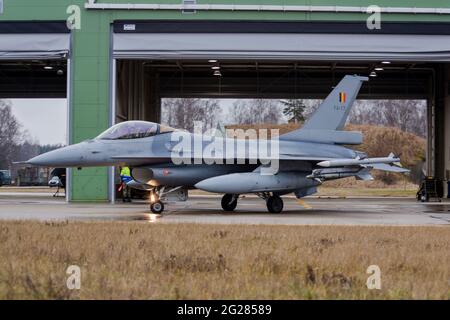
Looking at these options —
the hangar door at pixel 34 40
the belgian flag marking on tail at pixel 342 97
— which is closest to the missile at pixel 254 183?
the belgian flag marking on tail at pixel 342 97

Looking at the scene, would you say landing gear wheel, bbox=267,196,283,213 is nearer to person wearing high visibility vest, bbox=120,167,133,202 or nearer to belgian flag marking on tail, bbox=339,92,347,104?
belgian flag marking on tail, bbox=339,92,347,104

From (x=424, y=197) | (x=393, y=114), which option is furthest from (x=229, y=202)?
(x=393, y=114)

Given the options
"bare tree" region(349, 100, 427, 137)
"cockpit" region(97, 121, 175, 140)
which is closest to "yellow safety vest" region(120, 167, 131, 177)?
"cockpit" region(97, 121, 175, 140)

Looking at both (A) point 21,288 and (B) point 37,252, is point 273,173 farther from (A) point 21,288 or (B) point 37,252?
(A) point 21,288

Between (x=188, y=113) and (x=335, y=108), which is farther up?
(x=188, y=113)

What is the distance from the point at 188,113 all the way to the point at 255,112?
29.2ft

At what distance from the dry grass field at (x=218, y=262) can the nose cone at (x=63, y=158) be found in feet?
18.4

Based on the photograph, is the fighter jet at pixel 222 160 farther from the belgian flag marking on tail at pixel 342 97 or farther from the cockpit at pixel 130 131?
the belgian flag marking on tail at pixel 342 97

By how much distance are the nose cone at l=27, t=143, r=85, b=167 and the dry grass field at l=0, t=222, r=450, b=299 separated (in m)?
5.61

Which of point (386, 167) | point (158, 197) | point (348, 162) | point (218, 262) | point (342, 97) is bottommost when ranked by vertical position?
point (218, 262)

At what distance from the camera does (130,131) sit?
16094 mm

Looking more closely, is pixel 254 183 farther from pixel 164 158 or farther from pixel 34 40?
pixel 34 40

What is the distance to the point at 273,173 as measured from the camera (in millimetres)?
17094
